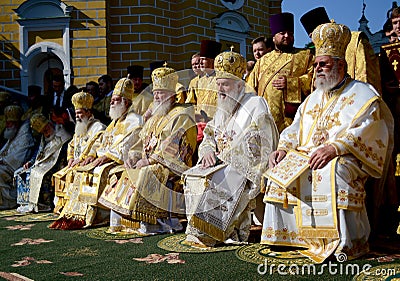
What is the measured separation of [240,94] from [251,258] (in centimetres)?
161

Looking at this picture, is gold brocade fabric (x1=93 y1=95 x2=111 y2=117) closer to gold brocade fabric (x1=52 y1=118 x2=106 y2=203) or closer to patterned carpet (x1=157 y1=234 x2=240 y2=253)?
gold brocade fabric (x1=52 y1=118 x2=106 y2=203)

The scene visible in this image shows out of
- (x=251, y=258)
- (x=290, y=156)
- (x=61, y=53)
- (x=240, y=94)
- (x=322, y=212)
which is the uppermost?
(x=61, y=53)

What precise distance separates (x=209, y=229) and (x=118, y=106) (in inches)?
94.0

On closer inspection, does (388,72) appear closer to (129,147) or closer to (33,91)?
(129,147)

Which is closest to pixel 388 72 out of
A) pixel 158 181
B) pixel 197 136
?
pixel 197 136

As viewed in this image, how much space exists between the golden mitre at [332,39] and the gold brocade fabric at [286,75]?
3.49 ft

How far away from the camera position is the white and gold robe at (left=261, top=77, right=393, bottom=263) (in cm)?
384

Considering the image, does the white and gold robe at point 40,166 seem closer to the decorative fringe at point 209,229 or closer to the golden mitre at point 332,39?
the decorative fringe at point 209,229

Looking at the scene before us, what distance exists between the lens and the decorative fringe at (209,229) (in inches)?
183

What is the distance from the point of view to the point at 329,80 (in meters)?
4.20

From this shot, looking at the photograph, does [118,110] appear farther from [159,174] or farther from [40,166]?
[40,166]

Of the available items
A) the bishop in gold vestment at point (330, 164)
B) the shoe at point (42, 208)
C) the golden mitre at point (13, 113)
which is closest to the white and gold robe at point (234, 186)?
the bishop in gold vestment at point (330, 164)

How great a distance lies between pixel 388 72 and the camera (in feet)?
15.7

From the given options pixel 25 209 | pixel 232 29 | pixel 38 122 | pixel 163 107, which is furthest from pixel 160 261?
pixel 232 29
